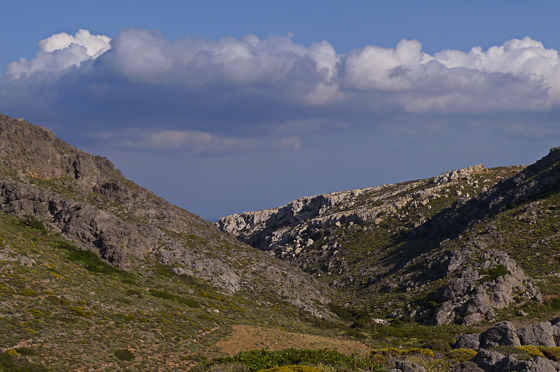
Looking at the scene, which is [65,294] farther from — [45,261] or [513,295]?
[513,295]

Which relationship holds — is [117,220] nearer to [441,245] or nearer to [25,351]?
[25,351]

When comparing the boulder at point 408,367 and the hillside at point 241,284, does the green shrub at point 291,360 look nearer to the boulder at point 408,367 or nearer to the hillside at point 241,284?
the hillside at point 241,284

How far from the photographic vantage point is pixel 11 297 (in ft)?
122

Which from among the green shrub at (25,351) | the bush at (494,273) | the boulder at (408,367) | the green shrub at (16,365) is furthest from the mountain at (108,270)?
the bush at (494,273)

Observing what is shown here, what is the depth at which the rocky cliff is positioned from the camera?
65562 millimetres

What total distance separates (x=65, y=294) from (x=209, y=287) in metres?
30.6

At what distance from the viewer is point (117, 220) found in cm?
7181

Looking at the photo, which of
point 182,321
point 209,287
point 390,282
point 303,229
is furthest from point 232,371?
point 303,229

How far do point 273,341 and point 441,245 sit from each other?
2400 inches

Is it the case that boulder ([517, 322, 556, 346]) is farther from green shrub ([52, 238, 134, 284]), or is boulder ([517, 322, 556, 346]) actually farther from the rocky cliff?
green shrub ([52, 238, 134, 284])

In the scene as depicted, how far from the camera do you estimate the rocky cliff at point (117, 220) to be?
215 ft

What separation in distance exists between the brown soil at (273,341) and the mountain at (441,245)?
69.9 ft

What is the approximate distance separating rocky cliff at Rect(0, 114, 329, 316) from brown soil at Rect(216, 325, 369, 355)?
70.8 ft

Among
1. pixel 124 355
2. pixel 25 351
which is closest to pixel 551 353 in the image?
pixel 124 355
